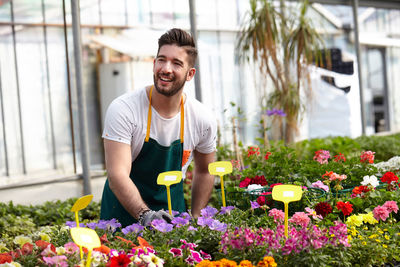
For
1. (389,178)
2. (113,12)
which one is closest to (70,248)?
(389,178)

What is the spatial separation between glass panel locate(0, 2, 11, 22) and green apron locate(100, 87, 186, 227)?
3.06m

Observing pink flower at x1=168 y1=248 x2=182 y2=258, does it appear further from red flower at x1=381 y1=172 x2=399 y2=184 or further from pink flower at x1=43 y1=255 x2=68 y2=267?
red flower at x1=381 y1=172 x2=399 y2=184

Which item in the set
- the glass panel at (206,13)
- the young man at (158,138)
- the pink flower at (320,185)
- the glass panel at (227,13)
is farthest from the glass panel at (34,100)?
the pink flower at (320,185)

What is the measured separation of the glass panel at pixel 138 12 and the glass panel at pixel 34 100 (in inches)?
41.5

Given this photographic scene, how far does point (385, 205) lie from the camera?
6.77 feet

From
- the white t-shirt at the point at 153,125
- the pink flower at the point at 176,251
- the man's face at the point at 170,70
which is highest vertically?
the man's face at the point at 170,70

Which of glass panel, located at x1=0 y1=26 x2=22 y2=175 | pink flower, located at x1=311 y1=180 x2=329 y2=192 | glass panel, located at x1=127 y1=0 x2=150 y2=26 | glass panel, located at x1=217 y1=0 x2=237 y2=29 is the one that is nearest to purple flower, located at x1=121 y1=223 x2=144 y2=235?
pink flower, located at x1=311 y1=180 x2=329 y2=192

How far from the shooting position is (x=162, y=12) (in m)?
5.88

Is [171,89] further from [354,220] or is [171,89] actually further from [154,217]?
[354,220]

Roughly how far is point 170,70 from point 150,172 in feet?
1.52

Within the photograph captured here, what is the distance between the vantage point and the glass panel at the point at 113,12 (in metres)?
5.52

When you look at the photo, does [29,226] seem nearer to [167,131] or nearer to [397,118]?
[167,131]

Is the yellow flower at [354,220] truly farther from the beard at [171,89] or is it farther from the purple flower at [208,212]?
the beard at [171,89]

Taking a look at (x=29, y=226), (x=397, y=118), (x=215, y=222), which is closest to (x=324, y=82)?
(x=397, y=118)
